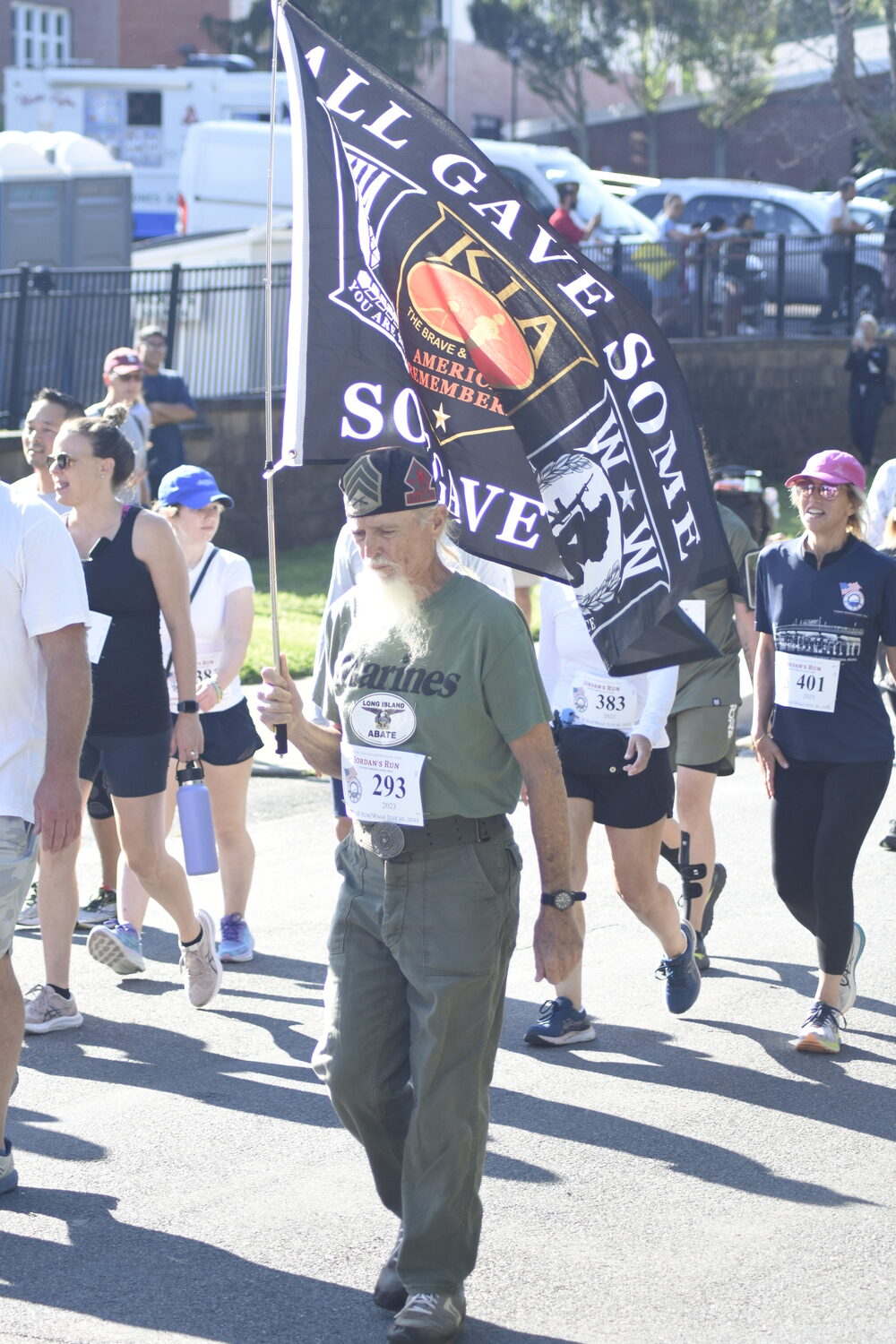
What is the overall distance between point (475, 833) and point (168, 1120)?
6.13ft

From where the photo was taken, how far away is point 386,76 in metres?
4.96

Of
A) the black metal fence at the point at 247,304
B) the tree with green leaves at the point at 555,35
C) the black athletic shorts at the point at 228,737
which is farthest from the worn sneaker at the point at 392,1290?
the tree with green leaves at the point at 555,35

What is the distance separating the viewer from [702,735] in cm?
699

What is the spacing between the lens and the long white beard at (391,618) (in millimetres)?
4102

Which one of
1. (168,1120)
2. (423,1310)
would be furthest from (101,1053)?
(423,1310)

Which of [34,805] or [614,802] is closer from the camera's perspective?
[34,805]

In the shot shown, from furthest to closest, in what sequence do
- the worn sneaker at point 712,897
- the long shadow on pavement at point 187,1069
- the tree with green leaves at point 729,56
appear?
the tree with green leaves at point 729,56
the worn sneaker at point 712,897
the long shadow on pavement at point 187,1069

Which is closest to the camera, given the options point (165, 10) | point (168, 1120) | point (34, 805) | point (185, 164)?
point (34, 805)

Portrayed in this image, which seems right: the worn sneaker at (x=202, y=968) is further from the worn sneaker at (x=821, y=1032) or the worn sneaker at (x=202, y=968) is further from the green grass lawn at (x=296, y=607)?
the green grass lawn at (x=296, y=607)

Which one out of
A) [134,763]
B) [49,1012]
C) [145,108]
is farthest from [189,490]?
[145,108]

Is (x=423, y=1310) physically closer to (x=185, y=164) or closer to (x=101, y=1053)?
(x=101, y=1053)

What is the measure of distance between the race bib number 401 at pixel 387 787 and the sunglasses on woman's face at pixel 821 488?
2.48 meters

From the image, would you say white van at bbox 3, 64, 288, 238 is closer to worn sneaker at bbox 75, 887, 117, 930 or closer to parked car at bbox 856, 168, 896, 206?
parked car at bbox 856, 168, 896, 206

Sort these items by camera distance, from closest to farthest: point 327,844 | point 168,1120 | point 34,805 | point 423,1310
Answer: point 423,1310 < point 34,805 < point 168,1120 < point 327,844
